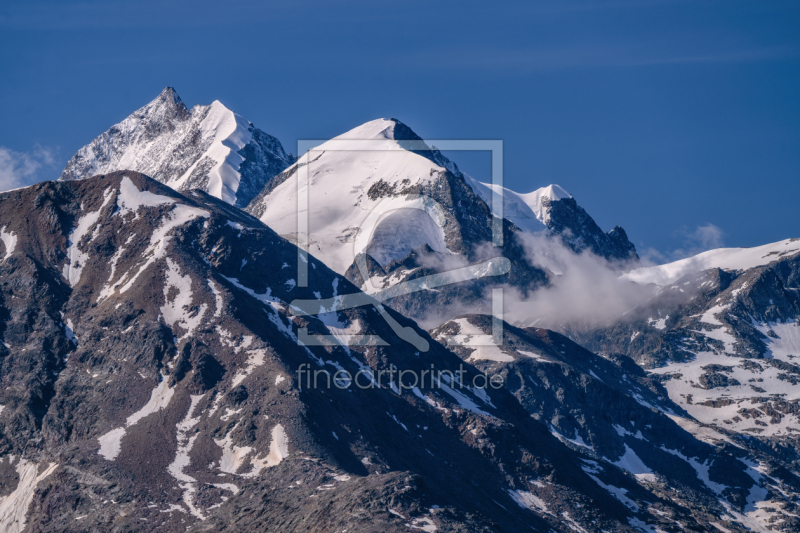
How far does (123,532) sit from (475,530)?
Result: 215 feet

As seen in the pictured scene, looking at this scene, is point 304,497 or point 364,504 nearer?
point 364,504

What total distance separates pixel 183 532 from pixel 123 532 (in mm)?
11830

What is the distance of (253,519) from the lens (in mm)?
192125

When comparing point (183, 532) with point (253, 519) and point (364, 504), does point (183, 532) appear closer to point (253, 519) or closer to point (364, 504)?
point (253, 519)

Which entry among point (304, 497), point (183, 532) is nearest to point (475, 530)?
point (304, 497)

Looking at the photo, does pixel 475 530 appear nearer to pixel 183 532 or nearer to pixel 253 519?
pixel 253 519

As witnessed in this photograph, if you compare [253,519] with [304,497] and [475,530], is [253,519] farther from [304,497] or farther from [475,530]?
[475,530]

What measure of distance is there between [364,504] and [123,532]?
160ft

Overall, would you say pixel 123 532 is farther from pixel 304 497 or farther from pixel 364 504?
pixel 364 504

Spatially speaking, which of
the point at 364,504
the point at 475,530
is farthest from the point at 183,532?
the point at 475,530

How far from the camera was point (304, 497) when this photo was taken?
196875 millimetres

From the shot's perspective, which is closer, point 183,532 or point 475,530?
point 475,530

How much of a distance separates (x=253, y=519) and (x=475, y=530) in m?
39.9

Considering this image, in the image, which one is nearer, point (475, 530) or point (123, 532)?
point (475, 530)
